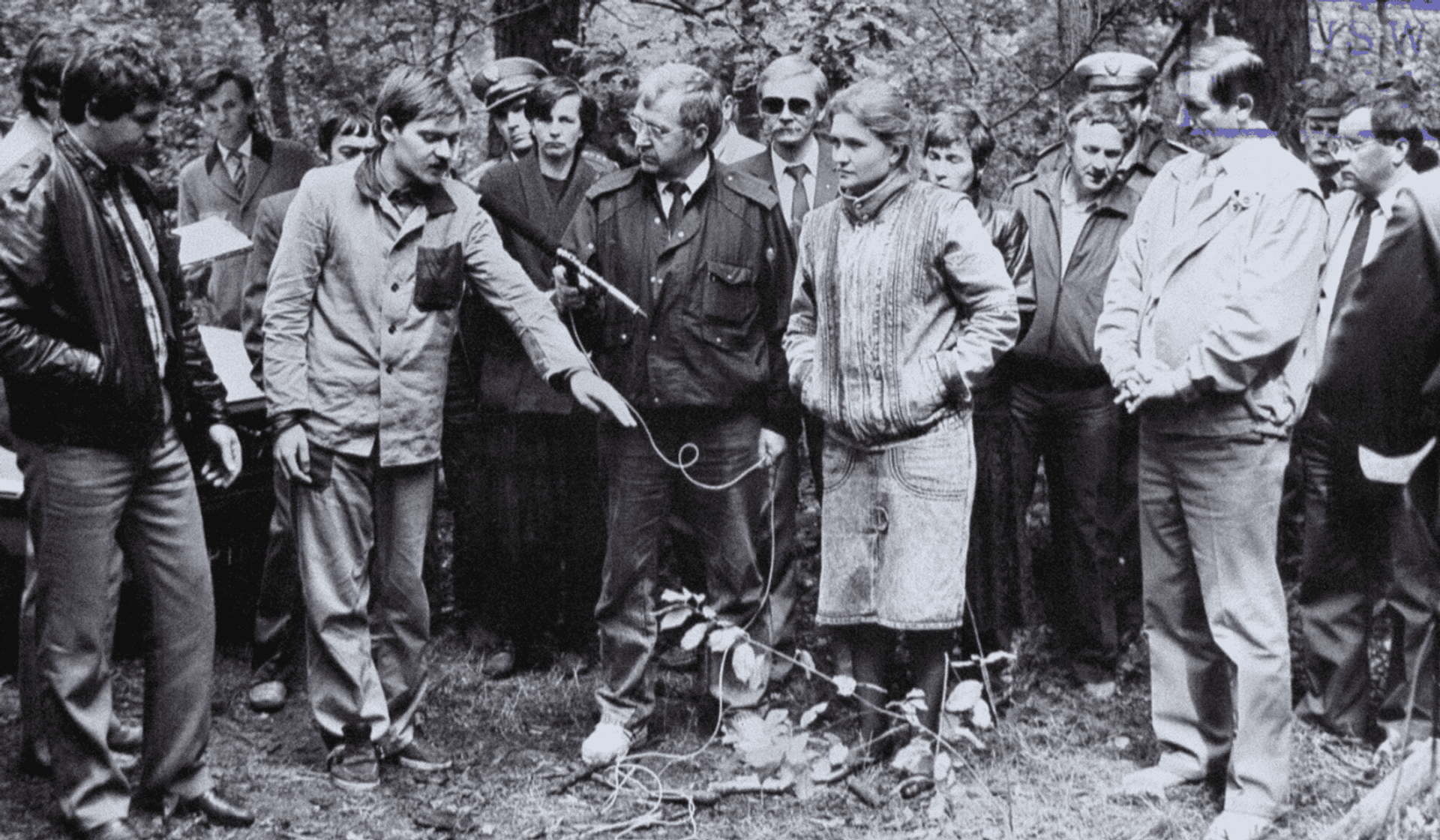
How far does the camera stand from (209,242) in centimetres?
695

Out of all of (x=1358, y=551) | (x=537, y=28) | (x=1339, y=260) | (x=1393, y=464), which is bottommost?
(x=1358, y=551)

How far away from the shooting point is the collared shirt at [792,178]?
6.73 metres

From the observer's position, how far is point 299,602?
6.55 m

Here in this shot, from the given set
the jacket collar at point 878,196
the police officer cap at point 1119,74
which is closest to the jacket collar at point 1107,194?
the police officer cap at point 1119,74

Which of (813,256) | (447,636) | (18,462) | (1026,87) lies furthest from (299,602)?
(1026,87)

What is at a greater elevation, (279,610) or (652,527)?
(652,527)

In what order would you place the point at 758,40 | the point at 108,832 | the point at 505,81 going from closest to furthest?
1. the point at 108,832
2. the point at 505,81
3. the point at 758,40

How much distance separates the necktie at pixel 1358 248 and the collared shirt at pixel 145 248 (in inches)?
163

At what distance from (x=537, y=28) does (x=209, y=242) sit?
2.69m

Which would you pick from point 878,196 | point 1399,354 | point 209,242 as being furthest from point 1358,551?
point 209,242

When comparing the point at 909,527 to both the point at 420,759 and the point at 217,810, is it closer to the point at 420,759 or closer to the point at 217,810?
the point at 420,759

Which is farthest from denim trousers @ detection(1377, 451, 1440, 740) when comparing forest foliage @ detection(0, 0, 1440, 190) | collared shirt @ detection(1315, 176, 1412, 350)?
forest foliage @ detection(0, 0, 1440, 190)

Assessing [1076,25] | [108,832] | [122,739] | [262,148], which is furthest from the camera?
[1076,25]

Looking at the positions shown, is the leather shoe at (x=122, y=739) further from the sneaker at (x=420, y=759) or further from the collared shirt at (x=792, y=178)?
the collared shirt at (x=792, y=178)
